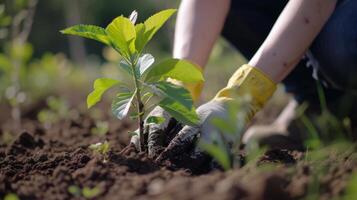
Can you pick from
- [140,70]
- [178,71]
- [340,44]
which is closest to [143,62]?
[140,70]

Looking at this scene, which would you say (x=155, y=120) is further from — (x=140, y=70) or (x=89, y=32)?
(x=89, y=32)

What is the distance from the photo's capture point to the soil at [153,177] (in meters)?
1.25

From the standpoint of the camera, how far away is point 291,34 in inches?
73.5

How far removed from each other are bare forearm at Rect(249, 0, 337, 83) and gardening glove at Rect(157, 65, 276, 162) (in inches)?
1.6

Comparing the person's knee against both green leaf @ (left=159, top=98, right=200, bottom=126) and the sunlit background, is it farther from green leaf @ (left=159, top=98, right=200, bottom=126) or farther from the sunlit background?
the sunlit background

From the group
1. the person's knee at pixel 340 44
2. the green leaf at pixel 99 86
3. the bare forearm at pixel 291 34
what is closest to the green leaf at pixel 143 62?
the green leaf at pixel 99 86

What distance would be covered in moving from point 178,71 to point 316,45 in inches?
34.7

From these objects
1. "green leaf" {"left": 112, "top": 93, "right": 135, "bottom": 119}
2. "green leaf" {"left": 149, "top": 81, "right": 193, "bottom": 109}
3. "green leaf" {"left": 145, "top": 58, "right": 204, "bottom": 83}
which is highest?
"green leaf" {"left": 145, "top": 58, "right": 204, "bottom": 83}

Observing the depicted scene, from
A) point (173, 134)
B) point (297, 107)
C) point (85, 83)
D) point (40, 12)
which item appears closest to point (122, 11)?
point (40, 12)

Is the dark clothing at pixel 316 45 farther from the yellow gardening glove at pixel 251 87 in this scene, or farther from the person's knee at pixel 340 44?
the yellow gardening glove at pixel 251 87

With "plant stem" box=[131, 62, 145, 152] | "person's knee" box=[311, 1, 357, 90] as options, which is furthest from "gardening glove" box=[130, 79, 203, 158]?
"person's knee" box=[311, 1, 357, 90]

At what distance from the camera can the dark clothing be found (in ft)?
7.29

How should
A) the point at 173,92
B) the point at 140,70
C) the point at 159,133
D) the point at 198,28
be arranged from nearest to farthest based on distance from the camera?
the point at 173,92
the point at 140,70
the point at 159,133
the point at 198,28

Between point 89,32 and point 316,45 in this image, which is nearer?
point 89,32
